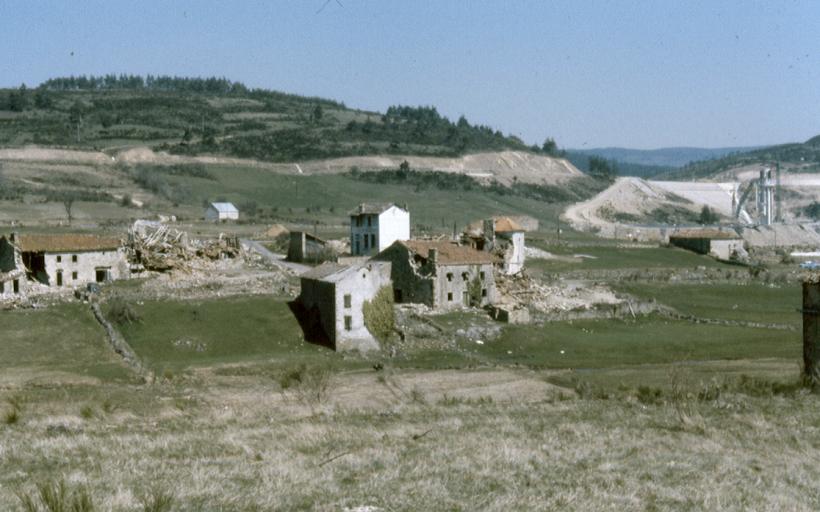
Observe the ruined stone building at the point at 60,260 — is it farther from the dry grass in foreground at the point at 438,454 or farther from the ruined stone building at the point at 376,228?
the dry grass in foreground at the point at 438,454

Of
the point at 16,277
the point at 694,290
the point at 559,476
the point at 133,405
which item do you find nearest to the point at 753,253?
the point at 694,290

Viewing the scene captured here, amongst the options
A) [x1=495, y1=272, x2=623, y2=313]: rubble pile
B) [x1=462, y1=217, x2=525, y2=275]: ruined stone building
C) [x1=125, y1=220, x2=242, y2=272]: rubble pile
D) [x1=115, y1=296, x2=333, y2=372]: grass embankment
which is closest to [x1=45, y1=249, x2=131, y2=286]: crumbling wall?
[x1=125, y1=220, x2=242, y2=272]: rubble pile

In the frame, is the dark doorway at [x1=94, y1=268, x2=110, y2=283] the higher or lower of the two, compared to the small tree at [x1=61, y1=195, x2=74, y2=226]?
lower

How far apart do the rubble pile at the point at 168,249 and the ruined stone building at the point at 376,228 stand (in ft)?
34.8

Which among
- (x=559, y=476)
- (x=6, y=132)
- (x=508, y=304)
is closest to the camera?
(x=559, y=476)

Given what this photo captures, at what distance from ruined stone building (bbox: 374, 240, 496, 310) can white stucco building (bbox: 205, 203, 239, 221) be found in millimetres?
50417

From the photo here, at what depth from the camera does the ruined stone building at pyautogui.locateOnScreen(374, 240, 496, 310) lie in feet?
188

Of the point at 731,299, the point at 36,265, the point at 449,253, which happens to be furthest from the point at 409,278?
the point at 731,299

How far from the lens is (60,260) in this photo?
54.5 metres

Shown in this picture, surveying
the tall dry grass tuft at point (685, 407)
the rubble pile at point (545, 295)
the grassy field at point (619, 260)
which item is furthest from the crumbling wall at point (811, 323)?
the grassy field at point (619, 260)

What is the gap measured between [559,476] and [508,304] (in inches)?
1829

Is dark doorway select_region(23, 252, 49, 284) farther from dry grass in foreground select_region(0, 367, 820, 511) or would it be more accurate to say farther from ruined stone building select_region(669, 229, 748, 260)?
ruined stone building select_region(669, 229, 748, 260)

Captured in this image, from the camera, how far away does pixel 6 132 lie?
16600cm

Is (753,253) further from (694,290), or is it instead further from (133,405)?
(133,405)
